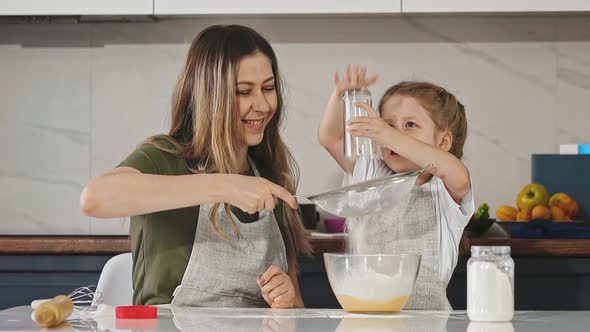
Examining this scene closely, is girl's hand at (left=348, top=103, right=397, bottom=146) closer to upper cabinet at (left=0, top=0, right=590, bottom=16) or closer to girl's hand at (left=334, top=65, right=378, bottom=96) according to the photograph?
girl's hand at (left=334, top=65, right=378, bottom=96)

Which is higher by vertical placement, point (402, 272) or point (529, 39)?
point (529, 39)

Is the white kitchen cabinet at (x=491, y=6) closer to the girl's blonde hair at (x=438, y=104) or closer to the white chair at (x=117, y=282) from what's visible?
the girl's blonde hair at (x=438, y=104)

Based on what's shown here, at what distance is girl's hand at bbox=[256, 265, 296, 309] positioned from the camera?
1775 mm

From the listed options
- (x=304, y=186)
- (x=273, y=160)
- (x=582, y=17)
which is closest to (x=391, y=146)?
(x=273, y=160)

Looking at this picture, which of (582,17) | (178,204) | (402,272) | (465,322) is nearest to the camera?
(465,322)

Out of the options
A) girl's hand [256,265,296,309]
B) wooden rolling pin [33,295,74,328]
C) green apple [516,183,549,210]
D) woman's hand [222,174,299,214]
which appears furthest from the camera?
green apple [516,183,549,210]

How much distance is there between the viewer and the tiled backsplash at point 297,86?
3094 millimetres

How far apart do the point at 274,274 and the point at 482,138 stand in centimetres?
147

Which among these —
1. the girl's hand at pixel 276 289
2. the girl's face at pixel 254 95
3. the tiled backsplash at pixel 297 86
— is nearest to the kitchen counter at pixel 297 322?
the girl's hand at pixel 276 289

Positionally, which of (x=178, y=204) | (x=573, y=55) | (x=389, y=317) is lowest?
(x=389, y=317)

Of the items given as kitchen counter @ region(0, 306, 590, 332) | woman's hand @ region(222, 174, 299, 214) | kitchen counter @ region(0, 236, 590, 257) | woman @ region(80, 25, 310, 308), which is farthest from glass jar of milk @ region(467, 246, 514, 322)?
kitchen counter @ region(0, 236, 590, 257)

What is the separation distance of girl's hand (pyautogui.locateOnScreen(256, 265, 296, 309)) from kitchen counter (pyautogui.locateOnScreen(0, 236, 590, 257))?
29.4 inches

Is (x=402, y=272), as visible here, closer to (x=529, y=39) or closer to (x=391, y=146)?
(x=391, y=146)

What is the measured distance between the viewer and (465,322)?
146 cm
